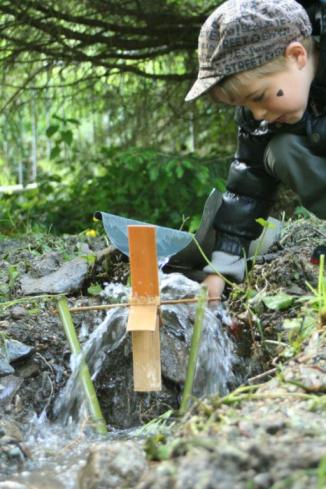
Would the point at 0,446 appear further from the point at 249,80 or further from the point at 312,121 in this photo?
the point at 312,121

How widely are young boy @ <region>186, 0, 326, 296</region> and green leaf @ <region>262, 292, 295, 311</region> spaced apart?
0.29 metres

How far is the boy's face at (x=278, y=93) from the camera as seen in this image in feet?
7.57

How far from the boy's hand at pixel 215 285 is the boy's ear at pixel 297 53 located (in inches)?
29.3

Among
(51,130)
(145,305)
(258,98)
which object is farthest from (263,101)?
(51,130)

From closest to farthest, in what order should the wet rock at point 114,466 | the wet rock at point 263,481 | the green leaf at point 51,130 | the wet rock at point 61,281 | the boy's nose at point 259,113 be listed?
the wet rock at point 263,481, the wet rock at point 114,466, the boy's nose at point 259,113, the wet rock at point 61,281, the green leaf at point 51,130

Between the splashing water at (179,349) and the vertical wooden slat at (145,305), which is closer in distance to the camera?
the vertical wooden slat at (145,305)

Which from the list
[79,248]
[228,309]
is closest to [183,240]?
[228,309]

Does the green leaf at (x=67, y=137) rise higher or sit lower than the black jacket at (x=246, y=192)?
higher

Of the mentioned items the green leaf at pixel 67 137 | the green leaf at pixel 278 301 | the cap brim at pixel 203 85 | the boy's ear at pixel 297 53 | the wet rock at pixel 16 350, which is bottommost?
the wet rock at pixel 16 350

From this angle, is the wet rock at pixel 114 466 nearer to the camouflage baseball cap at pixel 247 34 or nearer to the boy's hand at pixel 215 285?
the boy's hand at pixel 215 285

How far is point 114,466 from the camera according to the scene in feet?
4.86

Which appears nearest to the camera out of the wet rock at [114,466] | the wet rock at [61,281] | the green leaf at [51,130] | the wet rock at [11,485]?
the wet rock at [114,466]

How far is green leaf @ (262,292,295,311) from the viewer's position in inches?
91.4

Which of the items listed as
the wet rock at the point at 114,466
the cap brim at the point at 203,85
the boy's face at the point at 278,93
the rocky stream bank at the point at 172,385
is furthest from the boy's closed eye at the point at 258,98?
the wet rock at the point at 114,466
